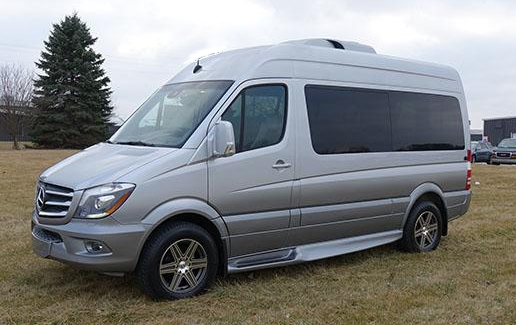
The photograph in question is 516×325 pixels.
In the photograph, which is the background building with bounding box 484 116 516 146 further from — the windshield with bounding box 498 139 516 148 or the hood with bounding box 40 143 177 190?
the hood with bounding box 40 143 177 190

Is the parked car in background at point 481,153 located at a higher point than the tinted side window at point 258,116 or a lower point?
lower

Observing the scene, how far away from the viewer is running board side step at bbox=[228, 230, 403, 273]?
17.8ft

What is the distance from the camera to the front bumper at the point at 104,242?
181 inches

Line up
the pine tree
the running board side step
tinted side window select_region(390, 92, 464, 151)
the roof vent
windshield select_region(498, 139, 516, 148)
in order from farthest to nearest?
the pine tree, windshield select_region(498, 139, 516, 148), tinted side window select_region(390, 92, 464, 151), the roof vent, the running board side step

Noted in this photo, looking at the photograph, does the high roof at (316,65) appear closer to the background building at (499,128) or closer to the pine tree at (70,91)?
the pine tree at (70,91)

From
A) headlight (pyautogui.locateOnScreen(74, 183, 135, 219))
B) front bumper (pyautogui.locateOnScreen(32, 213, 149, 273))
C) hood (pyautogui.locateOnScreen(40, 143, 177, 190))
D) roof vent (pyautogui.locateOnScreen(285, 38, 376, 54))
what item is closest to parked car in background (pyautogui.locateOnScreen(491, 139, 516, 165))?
roof vent (pyautogui.locateOnScreen(285, 38, 376, 54))

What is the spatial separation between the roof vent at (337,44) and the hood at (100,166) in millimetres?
2259

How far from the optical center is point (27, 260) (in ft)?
20.4

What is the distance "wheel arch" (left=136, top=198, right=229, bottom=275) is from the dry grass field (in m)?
0.44

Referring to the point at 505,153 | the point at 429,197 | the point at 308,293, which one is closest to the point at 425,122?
the point at 429,197

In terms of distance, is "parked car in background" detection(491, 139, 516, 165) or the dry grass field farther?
"parked car in background" detection(491, 139, 516, 165)

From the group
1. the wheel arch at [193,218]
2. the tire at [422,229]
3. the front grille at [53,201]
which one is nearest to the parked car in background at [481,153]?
the tire at [422,229]

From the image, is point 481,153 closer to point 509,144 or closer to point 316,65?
point 509,144

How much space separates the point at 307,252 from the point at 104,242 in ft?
7.36
